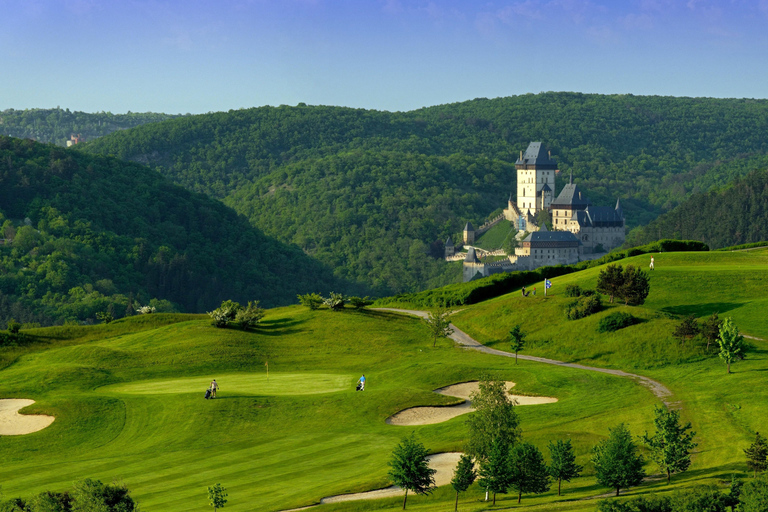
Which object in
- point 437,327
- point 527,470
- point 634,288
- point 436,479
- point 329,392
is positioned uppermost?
point 634,288

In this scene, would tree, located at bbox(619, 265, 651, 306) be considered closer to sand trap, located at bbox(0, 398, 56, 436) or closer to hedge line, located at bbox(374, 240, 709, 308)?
hedge line, located at bbox(374, 240, 709, 308)

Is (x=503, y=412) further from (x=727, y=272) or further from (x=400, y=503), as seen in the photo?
(x=727, y=272)

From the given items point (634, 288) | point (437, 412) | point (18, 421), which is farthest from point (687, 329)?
point (18, 421)

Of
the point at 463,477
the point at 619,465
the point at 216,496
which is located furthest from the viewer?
the point at 463,477

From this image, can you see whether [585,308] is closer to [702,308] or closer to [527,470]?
[702,308]

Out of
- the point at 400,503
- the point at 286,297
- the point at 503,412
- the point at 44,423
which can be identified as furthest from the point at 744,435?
the point at 286,297

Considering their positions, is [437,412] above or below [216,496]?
below
